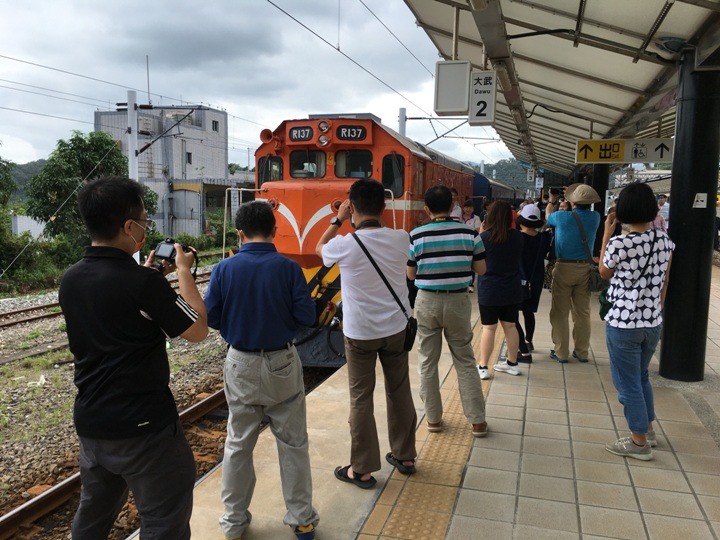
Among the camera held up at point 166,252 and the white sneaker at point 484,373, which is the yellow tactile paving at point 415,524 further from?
the white sneaker at point 484,373

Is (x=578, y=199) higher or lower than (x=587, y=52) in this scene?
lower

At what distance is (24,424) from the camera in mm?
5996

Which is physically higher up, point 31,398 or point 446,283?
point 446,283

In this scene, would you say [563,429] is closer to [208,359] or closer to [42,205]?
[208,359]

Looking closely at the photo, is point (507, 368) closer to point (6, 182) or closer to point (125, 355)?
point (125, 355)

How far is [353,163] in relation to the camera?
7641 mm

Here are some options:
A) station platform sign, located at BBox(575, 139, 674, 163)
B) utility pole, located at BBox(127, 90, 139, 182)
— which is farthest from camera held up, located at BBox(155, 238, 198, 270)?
utility pole, located at BBox(127, 90, 139, 182)

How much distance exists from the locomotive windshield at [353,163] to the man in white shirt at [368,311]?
158 inches

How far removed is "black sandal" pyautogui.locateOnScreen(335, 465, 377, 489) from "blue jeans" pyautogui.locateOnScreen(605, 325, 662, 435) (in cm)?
189

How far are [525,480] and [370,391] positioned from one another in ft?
4.06

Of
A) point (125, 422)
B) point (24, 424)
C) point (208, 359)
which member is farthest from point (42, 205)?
point (125, 422)

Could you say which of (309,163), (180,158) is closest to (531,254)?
(309,163)

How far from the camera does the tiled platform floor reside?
3258 millimetres

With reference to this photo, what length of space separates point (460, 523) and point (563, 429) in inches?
69.0
